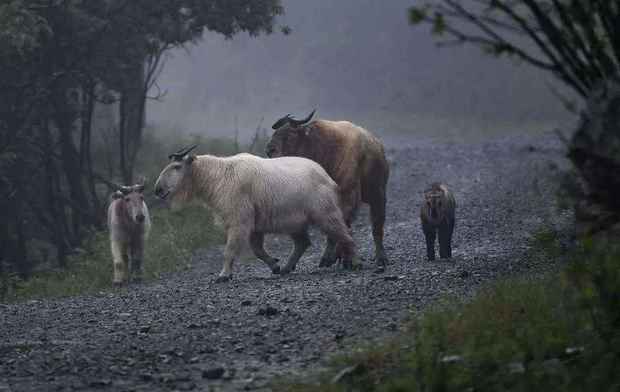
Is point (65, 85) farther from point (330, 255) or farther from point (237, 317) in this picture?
point (237, 317)

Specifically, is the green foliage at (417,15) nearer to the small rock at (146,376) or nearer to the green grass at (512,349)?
the green grass at (512,349)

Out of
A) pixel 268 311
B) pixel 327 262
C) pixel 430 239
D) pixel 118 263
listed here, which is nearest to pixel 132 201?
pixel 118 263

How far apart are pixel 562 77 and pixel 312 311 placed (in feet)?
10.6

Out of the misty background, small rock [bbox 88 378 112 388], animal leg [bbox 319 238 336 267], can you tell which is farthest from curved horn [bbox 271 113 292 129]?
the misty background

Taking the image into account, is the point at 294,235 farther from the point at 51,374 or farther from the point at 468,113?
the point at 468,113

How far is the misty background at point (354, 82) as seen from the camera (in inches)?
1596

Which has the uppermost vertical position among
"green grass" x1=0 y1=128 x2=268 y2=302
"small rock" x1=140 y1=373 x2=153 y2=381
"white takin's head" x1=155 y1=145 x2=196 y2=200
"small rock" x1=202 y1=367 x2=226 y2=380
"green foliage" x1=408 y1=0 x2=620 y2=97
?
"green foliage" x1=408 y1=0 x2=620 y2=97

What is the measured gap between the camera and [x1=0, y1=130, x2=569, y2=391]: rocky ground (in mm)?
6496

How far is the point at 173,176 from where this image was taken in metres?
11.8

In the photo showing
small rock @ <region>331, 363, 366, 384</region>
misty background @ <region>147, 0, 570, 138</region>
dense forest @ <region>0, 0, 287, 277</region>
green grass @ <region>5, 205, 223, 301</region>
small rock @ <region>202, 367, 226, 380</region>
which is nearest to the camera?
small rock @ <region>331, 363, 366, 384</region>

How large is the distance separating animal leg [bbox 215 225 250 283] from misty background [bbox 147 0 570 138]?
24.9 metres

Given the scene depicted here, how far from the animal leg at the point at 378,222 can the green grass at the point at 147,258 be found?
125 inches

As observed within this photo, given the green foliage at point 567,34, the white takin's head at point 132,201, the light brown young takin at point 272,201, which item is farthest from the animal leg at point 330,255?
the green foliage at point 567,34

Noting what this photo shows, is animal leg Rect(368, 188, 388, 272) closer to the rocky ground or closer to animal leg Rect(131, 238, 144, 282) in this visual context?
the rocky ground
